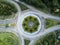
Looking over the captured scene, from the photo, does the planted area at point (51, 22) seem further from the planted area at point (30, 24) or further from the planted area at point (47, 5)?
the planted area at point (30, 24)

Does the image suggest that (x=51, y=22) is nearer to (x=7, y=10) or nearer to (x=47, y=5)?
(x=47, y=5)

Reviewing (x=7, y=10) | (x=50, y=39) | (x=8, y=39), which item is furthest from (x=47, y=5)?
(x=8, y=39)

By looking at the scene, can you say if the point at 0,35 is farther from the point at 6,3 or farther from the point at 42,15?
the point at 42,15

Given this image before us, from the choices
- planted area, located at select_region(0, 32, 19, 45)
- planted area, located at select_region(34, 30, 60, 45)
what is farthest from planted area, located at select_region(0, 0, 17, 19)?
planted area, located at select_region(34, 30, 60, 45)

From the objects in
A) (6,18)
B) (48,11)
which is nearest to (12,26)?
(6,18)

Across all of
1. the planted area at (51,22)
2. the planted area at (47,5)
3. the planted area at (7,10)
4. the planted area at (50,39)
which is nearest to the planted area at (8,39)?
the planted area at (7,10)

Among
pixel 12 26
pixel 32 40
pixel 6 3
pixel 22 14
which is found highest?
pixel 6 3
